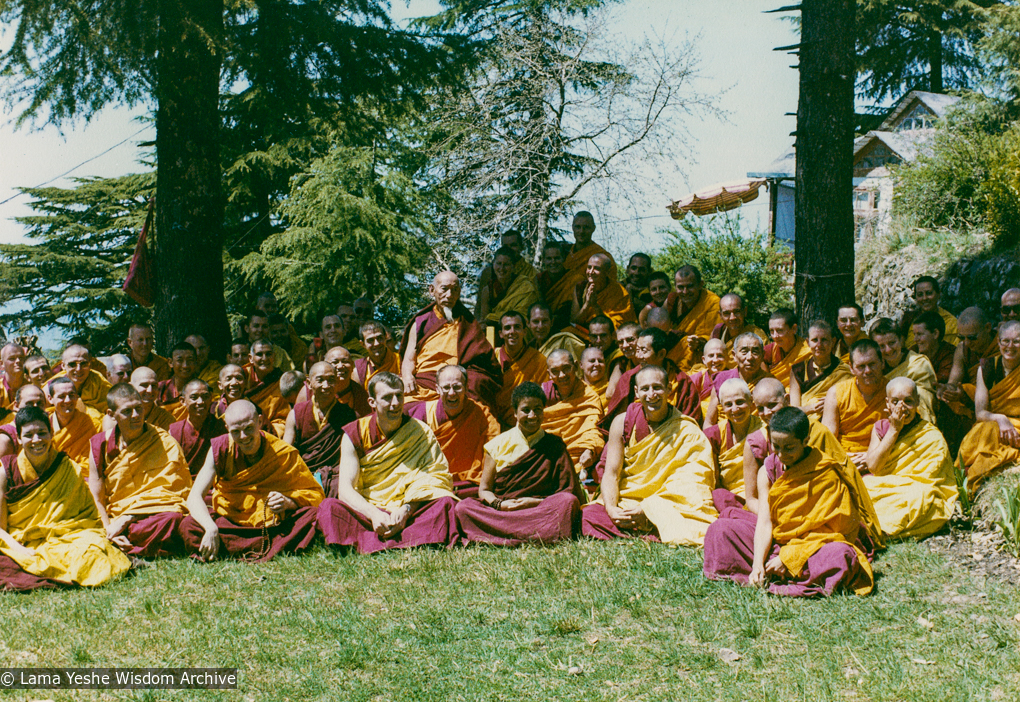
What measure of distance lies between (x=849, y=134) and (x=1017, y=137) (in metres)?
5.11

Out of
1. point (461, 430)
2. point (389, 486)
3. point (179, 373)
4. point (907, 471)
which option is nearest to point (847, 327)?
point (907, 471)

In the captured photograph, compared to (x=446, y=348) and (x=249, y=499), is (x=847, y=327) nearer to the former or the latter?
(x=446, y=348)

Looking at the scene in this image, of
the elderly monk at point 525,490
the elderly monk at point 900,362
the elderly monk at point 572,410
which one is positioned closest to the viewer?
the elderly monk at point 525,490

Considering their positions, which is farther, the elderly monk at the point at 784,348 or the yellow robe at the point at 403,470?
the elderly monk at the point at 784,348

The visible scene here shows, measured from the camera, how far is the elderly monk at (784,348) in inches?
309

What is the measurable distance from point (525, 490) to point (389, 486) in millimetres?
975

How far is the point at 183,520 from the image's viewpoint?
6.25m

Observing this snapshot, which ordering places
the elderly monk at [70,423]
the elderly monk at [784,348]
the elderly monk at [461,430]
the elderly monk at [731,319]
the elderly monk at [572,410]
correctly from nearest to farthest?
1. the elderly monk at [461,430]
2. the elderly monk at [70,423]
3. the elderly monk at [572,410]
4. the elderly monk at [784,348]
5. the elderly monk at [731,319]

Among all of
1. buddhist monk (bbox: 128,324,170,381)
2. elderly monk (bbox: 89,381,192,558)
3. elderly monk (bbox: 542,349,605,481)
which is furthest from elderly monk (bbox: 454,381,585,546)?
buddhist monk (bbox: 128,324,170,381)

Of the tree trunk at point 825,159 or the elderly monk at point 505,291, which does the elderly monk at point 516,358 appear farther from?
the tree trunk at point 825,159

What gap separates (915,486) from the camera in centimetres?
591

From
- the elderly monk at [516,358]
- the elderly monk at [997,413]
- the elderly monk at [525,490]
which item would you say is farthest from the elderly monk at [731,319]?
the elderly monk at [525,490]

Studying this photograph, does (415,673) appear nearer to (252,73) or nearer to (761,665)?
(761,665)

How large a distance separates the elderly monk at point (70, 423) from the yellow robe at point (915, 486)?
5.93 meters
